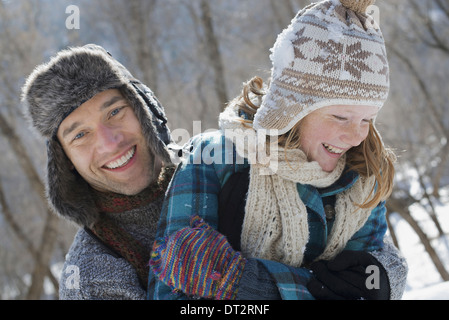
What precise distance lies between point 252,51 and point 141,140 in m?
10.5

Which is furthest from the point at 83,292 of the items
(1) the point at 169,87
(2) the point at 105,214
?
(1) the point at 169,87

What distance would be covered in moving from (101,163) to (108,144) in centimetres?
13

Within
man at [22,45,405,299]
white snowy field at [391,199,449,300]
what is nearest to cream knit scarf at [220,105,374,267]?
man at [22,45,405,299]

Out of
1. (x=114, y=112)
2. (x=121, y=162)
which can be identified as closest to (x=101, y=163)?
(x=121, y=162)

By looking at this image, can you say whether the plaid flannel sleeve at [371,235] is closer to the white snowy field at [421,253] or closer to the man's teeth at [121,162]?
the man's teeth at [121,162]

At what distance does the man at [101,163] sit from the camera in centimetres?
220

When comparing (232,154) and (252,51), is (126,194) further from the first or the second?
(252,51)

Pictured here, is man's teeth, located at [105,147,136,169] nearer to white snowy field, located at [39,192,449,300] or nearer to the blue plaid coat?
the blue plaid coat

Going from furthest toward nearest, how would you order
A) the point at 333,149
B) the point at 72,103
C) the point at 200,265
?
the point at 72,103
the point at 333,149
the point at 200,265

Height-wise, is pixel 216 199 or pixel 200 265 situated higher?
pixel 216 199

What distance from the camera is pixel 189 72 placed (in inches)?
479

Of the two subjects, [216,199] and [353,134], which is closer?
[353,134]

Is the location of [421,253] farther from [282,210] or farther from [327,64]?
[327,64]

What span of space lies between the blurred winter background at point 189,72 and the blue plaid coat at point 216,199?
929 mm
